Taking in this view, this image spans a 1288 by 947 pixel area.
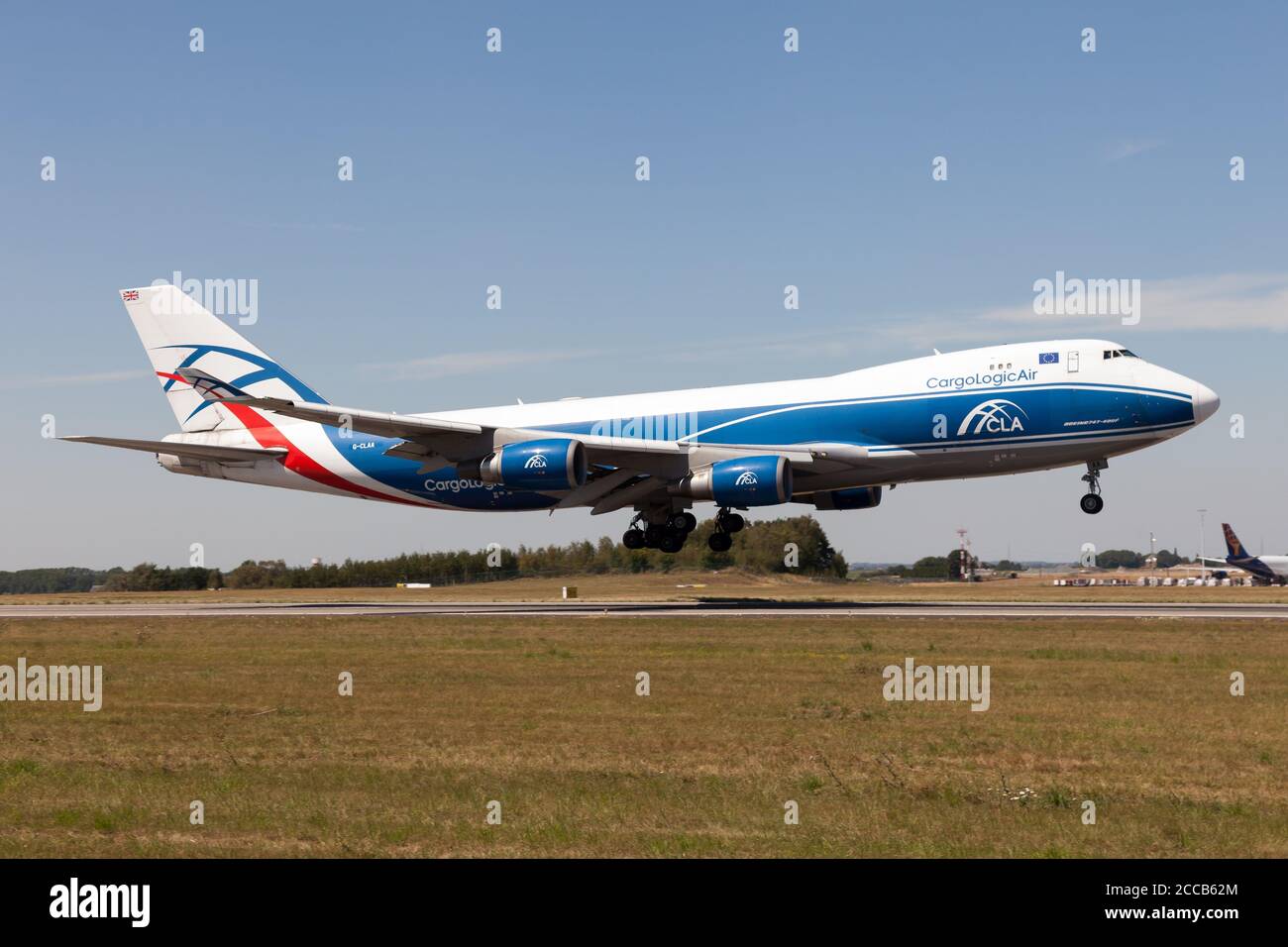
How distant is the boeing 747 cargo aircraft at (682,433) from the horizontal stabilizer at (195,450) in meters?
0.08

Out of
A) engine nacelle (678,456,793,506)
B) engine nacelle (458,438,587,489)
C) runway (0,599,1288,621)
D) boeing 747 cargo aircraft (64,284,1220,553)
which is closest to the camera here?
runway (0,599,1288,621)

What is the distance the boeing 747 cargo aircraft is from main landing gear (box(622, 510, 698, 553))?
0.06m

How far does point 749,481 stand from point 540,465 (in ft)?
24.1

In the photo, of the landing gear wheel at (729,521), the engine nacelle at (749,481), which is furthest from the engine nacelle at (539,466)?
the landing gear wheel at (729,521)

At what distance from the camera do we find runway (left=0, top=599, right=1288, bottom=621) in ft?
123

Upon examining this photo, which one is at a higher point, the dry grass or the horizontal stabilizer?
the horizontal stabilizer

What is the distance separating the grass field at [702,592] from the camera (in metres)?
50.4

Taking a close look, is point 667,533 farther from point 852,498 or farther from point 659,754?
point 659,754

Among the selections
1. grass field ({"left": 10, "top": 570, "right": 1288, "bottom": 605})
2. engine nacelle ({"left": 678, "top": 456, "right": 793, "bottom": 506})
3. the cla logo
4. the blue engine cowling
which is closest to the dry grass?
grass field ({"left": 10, "top": 570, "right": 1288, "bottom": 605})

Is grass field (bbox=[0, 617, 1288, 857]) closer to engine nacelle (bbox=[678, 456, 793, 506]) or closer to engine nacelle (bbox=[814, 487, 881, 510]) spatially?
engine nacelle (bbox=[678, 456, 793, 506])

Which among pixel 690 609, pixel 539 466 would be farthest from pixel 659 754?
pixel 539 466
